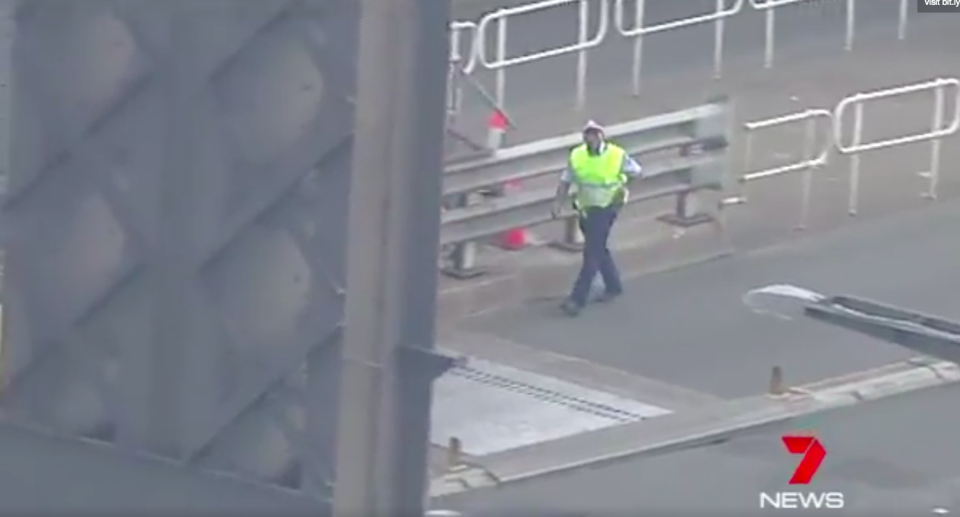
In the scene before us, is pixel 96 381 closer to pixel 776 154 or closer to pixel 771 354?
pixel 771 354

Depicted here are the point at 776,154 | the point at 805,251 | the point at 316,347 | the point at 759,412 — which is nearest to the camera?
the point at 316,347

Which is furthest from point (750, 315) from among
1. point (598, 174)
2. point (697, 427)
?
point (697, 427)

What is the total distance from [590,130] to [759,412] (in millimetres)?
2602

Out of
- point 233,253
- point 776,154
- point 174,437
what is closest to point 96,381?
point 174,437

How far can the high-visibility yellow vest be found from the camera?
14.2m

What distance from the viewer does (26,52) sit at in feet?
15.4

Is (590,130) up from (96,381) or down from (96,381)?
up

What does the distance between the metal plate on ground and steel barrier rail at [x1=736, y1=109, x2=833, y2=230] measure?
137 inches

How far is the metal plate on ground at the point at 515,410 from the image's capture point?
470 inches

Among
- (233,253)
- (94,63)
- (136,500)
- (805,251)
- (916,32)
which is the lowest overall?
(136,500)

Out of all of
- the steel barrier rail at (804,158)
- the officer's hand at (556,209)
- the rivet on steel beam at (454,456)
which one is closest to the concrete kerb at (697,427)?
the rivet on steel beam at (454,456)

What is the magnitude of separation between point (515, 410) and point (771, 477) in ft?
5.82

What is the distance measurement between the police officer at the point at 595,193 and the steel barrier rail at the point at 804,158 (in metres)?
1.73

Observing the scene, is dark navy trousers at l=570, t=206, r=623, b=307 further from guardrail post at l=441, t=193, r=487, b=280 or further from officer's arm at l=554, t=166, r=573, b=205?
guardrail post at l=441, t=193, r=487, b=280
